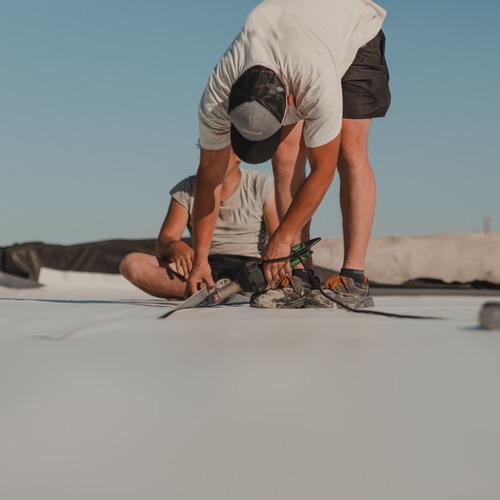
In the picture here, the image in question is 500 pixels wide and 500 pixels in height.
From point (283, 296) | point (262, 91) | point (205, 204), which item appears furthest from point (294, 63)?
point (283, 296)

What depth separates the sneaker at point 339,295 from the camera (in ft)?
7.07

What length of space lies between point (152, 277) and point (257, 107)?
4.60 feet

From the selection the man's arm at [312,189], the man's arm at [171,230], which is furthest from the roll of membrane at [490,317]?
the man's arm at [171,230]

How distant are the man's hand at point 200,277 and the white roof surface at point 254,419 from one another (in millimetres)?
948

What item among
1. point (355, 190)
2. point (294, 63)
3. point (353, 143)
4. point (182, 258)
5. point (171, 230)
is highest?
point (294, 63)

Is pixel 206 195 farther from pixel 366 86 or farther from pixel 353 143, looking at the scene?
pixel 366 86

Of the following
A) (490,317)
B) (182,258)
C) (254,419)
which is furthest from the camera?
(182,258)

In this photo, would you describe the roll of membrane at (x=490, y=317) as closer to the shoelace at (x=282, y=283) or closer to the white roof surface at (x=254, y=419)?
the white roof surface at (x=254, y=419)

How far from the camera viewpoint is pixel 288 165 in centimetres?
235

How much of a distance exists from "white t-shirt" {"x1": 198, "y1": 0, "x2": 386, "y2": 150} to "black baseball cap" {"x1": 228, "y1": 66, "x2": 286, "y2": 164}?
0.05 meters

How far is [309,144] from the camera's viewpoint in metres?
1.99

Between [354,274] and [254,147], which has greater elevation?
[254,147]

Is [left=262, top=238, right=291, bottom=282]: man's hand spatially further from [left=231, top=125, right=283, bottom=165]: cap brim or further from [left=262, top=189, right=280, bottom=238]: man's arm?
[left=262, top=189, right=280, bottom=238]: man's arm

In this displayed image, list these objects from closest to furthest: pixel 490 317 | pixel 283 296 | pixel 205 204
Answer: pixel 490 317 < pixel 283 296 < pixel 205 204
